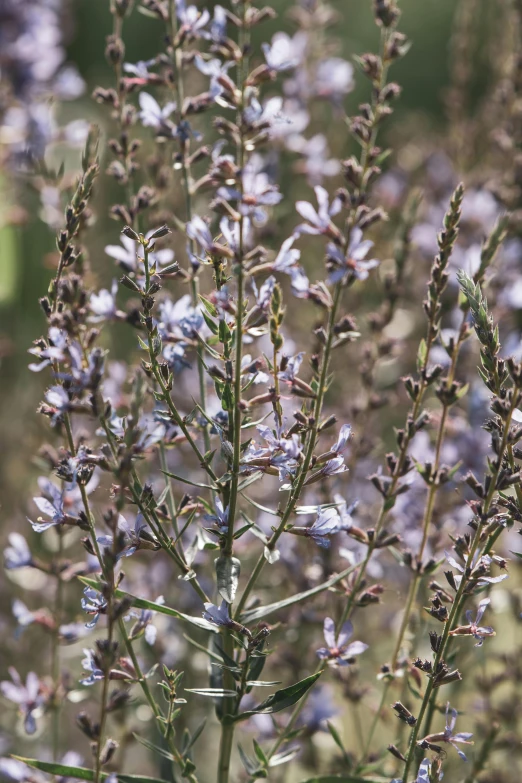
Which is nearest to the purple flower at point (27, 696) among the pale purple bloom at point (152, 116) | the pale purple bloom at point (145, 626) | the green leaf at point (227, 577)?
the pale purple bloom at point (145, 626)

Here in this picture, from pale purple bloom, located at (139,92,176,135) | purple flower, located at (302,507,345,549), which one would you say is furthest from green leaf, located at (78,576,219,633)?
pale purple bloom, located at (139,92,176,135)

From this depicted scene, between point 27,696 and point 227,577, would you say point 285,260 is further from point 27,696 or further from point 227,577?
A: point 27,696

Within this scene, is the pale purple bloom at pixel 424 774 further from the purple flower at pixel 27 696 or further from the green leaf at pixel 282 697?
the purple flower at pixel 27 696

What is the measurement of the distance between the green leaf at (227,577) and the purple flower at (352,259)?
9.3 inches

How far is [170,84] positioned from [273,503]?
0.71 meters

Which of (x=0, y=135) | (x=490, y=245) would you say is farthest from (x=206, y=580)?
(x=0, y=135)

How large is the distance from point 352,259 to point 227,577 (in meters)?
0.26

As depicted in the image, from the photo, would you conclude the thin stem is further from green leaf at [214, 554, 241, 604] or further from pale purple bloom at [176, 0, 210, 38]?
pale purple bloom at [176, 0, 210, 38]

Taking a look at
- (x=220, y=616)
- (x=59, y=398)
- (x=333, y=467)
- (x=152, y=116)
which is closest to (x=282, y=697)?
(x=220, y=616)

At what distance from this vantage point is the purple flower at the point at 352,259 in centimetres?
65

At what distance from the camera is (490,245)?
0.79 m

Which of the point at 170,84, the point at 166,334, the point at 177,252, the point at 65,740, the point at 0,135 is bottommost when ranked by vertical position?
the point at 65,740

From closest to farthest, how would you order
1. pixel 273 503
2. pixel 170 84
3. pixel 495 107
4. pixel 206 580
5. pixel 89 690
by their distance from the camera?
pixel 170 84 → pixel 89 690 → pixel 206 580 → pixel 273 503 → pixel 495 107

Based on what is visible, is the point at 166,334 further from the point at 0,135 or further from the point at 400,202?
the point at 400,202
